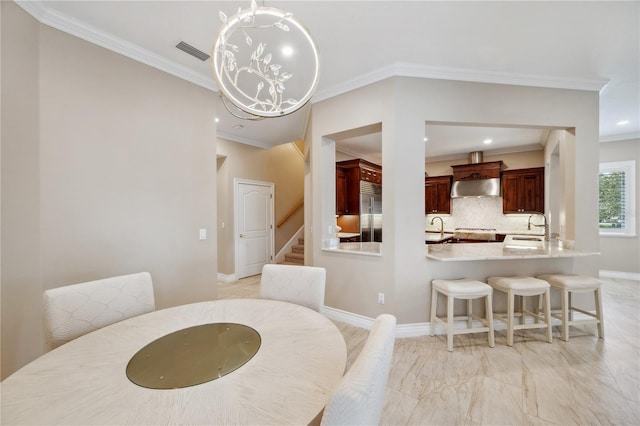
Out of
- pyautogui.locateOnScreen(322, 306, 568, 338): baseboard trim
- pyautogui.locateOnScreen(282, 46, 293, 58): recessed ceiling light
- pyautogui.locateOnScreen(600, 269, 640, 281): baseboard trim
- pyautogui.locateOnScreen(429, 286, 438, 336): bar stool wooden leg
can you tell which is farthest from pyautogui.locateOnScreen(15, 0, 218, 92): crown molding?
pyautogui.locateOnScreen(600, 269, 640, 281): baseboard trim

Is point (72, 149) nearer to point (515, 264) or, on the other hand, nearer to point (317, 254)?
point (317, 254)

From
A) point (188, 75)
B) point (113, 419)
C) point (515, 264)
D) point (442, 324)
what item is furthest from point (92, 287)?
point (515, 264)

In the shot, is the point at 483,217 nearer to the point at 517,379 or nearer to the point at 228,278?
the point at 517,379

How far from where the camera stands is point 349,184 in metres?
5.36

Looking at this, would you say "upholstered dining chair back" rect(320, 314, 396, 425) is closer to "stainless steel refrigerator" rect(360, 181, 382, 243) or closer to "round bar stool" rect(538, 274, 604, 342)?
"round bar stool" rect(538, 274, 604, 342)

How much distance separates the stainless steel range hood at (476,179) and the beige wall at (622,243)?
6.10ft

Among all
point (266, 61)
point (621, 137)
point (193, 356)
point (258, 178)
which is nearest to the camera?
point (193, 356)

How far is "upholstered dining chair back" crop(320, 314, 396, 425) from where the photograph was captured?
606mm

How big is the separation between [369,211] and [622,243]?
474 centimetres

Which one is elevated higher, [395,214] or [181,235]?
[395,214]

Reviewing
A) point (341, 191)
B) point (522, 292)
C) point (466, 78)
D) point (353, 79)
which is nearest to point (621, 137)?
point (466, 78)

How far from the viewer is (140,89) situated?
2391 mm

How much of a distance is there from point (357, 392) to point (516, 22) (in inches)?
112

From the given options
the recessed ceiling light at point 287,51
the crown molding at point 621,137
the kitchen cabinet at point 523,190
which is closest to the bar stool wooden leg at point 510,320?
the recessed ceiling light at point 287,51
